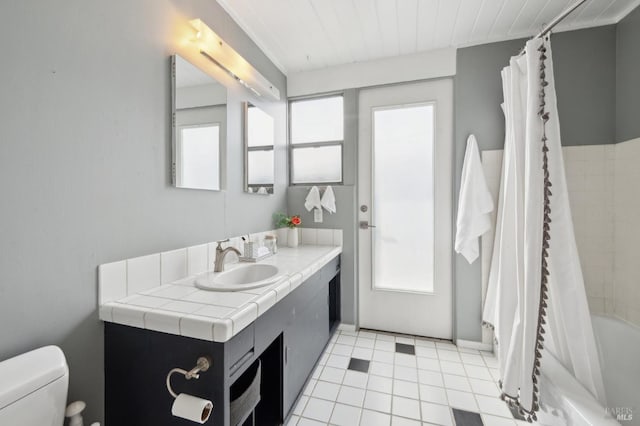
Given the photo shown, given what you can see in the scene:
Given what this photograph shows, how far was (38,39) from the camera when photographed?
0.85 metres

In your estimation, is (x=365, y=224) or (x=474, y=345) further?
(x=365, y=224)

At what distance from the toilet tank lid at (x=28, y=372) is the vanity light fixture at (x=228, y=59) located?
155 centimetres

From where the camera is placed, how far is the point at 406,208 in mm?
2387

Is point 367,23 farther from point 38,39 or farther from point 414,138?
point 38,39

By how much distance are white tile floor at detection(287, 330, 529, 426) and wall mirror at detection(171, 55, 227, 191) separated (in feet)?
4.84

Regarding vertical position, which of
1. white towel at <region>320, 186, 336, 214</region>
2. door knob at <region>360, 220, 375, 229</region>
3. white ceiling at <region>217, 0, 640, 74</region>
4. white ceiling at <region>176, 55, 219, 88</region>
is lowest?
door knob at <region>360, 220, 375, 229</region>

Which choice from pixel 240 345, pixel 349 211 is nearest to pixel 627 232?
pixel 349 211

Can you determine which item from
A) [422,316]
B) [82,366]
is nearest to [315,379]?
[422,316]

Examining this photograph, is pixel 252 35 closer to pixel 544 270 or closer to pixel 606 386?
pixel 544 270

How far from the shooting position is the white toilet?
0.65 meters

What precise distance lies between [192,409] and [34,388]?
0.41m

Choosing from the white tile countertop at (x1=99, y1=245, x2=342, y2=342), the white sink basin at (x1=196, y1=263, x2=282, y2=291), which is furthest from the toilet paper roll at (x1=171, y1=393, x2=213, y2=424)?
the white sink basin at (x1=196, y1=263, x2=282, y2=291)

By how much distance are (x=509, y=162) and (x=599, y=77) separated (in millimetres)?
1219

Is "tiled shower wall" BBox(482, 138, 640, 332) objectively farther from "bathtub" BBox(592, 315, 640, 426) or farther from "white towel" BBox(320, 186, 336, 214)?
"white towel" BBox(320, 186, 336, 214)
